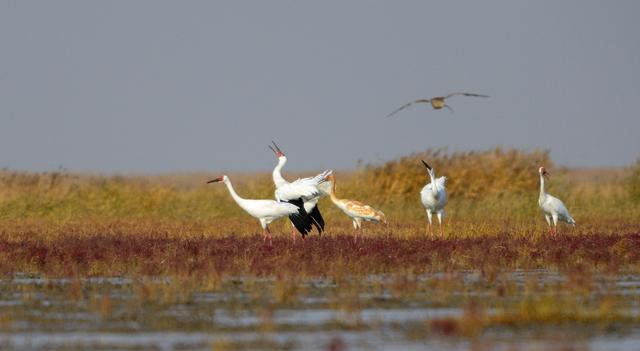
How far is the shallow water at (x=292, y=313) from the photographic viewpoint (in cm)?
950

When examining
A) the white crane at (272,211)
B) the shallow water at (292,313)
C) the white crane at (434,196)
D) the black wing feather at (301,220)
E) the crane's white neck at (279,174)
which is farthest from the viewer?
the white crane at (434,196)

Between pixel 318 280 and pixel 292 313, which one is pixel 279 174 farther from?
pixel 292 313

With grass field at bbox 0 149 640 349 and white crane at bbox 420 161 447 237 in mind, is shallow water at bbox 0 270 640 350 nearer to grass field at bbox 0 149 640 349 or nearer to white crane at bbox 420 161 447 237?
grass field at bbox 0 149 640 349

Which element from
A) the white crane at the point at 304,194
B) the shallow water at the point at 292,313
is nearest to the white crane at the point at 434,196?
the white crane at the point at 304,194

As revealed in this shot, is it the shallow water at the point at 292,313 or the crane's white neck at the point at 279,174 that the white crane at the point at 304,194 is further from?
the shallow water at the point at 292,313

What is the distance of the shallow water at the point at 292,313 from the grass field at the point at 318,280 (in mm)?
24

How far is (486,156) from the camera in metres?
31.1

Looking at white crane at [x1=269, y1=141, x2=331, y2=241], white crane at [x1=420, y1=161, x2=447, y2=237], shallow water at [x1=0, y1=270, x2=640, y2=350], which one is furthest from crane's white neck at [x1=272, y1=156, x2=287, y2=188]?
shallow water at [x1=0, y1=270, x2=640, y2=350]

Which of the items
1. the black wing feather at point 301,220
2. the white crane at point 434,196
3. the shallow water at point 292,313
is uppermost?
the white crane at point 434,196

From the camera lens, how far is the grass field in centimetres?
1003

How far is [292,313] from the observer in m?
11.1

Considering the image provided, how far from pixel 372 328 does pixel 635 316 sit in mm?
2256

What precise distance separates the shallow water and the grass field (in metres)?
0.02

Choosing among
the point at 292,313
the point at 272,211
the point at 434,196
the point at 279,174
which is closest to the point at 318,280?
the point at 292,313
